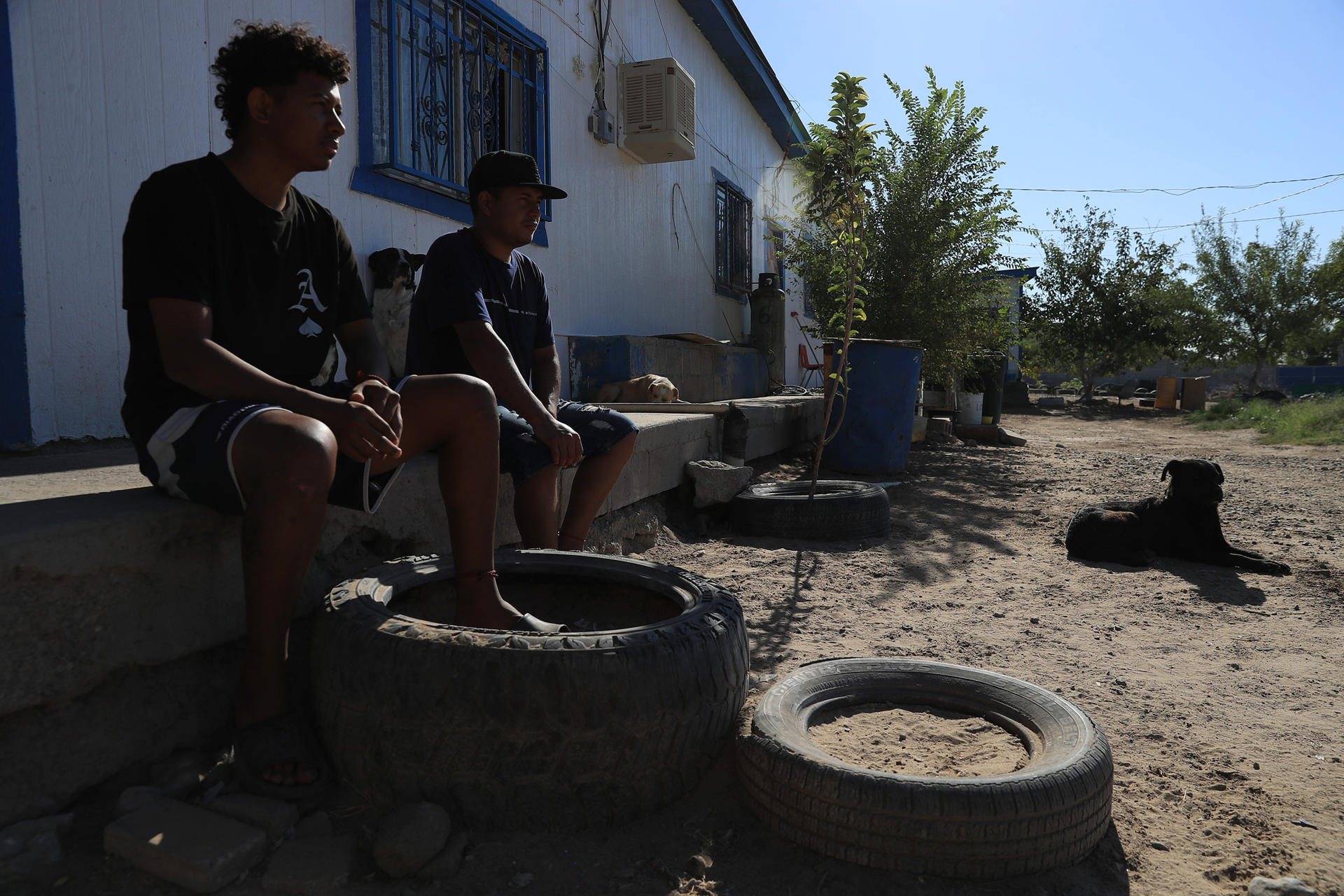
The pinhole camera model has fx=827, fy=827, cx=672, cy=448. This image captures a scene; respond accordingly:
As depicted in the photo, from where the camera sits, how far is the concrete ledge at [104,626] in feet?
4.92

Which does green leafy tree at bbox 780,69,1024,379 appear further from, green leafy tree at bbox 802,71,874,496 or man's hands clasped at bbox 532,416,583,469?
man's hands clasped at bbox 532,416,583,469

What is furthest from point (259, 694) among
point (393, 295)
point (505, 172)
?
point (393, 295)

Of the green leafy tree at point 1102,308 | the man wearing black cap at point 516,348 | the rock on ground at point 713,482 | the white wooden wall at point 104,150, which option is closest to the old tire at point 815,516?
the rock on ground at point 713,482

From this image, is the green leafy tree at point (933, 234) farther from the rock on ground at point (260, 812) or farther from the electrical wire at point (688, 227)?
the rock on ground at point (260, 812)

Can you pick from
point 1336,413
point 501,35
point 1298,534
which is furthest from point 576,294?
point 1336,413

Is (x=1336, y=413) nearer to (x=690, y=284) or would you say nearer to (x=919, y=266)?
(x=919, y=266)

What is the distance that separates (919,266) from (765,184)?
5.03m

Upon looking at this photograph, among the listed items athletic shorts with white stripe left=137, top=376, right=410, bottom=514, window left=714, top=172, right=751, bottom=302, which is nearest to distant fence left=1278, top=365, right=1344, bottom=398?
window left=714, top=172, right=751, bottom=302

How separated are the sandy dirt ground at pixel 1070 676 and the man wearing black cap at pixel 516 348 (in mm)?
829

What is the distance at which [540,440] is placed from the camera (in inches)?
101

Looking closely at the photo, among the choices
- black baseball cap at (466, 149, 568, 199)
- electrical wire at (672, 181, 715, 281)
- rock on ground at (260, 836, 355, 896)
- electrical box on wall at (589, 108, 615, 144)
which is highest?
electrical box on wall at (589, 108, 615, 144)

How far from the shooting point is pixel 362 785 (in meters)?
1.63

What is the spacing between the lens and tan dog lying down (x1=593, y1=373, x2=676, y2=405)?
228 inches

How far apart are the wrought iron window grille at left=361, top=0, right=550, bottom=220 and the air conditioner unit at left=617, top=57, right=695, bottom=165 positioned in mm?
1363
